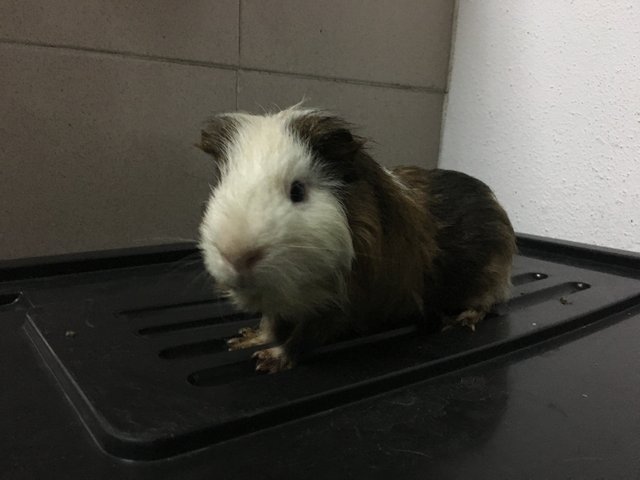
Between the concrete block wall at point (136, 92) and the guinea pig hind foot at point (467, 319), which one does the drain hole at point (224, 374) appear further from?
the concrete block wall at point (136, 92)

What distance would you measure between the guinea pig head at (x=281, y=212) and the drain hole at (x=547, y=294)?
1.47 ft

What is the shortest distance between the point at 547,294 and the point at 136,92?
3.21ft

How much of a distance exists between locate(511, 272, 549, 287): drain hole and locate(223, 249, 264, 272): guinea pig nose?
71 centimetres

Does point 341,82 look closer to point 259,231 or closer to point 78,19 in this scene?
point 78,19

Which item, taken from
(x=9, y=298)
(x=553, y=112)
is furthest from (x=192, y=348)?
(x=553, y=112)

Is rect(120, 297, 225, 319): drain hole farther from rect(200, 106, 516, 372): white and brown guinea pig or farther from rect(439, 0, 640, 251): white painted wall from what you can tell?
rect(439, 0, 640, 251): white painted wall

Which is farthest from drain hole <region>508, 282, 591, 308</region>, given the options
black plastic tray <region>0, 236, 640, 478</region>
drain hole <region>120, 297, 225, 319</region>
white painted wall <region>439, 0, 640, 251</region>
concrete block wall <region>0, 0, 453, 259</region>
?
concrete block wall <region>0, 0, 453, 259</region>

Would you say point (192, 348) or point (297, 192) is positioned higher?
point (297, 192)

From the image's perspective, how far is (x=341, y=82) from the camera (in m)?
1.60

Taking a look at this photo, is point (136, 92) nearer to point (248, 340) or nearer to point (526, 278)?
point (248, 340)

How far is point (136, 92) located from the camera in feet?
4.24

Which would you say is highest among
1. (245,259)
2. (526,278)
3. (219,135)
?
(219,135)

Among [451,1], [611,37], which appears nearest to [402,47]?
[451,1]

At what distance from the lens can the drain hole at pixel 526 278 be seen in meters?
1.23
